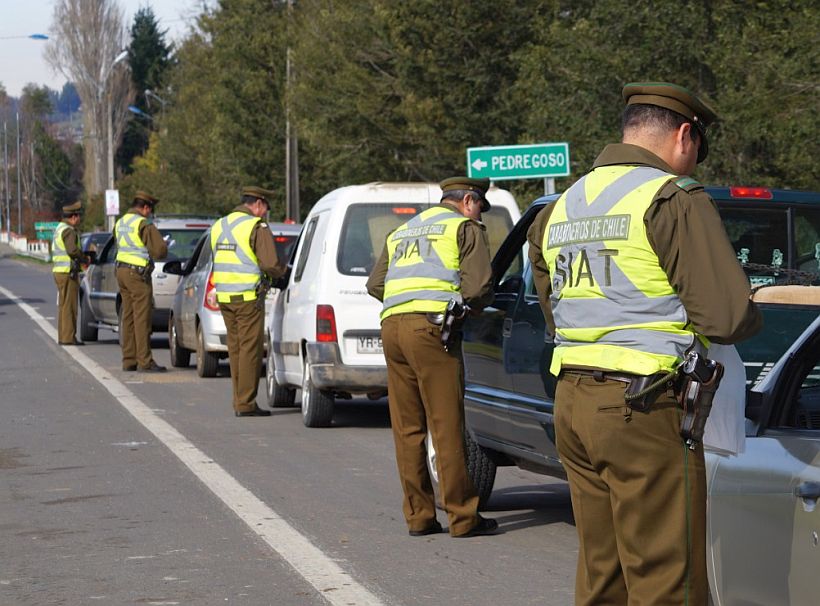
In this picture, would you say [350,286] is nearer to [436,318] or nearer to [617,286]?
[436,318]

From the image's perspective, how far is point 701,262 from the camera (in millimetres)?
4227

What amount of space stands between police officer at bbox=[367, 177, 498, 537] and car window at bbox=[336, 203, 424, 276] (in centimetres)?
430

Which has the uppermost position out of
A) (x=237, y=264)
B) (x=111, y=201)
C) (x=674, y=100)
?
(x=111, y=201)

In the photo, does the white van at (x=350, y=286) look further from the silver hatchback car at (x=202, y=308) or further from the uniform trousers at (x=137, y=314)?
the uniform trousers at (x=137, y=314)

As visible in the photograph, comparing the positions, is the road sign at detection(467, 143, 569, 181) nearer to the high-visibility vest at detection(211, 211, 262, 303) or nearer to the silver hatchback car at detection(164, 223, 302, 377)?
the silver hatchback car at detection(164, 223, 302, 377)

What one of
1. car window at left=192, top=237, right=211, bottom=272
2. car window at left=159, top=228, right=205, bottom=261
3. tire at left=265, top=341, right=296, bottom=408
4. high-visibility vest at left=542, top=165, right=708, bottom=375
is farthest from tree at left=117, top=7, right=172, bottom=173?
high-visibility vest at left=542, top=165, right=708, bottom=375

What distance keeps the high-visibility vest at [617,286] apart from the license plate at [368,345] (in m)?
7.66

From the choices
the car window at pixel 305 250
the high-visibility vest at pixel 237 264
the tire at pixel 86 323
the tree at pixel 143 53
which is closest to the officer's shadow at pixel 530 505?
the car window at pixel 305 250

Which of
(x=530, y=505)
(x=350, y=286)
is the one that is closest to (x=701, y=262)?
(x=530, y=505)

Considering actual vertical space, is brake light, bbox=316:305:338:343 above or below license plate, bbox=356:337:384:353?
above

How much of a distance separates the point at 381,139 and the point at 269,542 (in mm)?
28786

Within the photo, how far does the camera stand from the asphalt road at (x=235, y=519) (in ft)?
22.1

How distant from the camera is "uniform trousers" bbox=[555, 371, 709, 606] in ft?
14.1

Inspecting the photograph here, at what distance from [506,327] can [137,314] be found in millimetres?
10252
